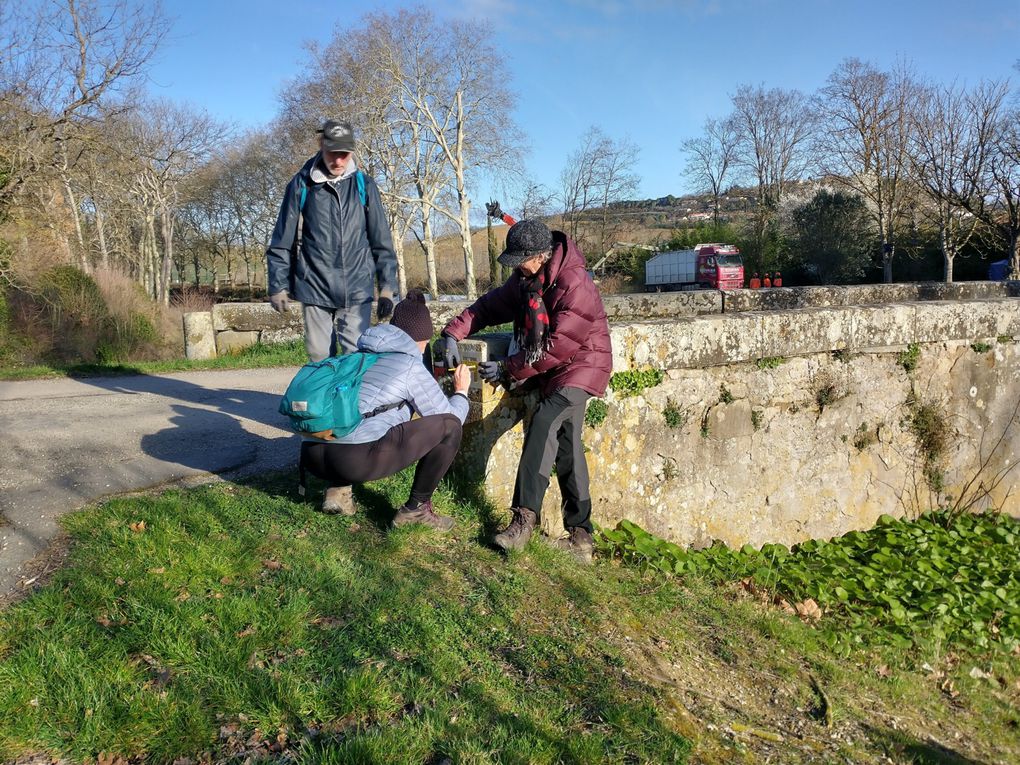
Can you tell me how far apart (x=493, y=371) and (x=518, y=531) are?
93 centimetres

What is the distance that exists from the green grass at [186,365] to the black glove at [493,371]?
20.2ft

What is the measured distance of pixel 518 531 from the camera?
400 cm

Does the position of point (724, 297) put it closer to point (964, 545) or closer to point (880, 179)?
point (964, 545)

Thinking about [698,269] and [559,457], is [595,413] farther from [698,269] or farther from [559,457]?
[698,269]

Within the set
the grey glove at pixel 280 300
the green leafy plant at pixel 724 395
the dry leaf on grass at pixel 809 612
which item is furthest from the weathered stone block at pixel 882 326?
the grey glove at pixel 280 300

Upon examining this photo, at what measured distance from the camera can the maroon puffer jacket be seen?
4.15 m

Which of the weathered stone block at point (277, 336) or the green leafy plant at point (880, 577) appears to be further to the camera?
the weathered stone block at point (277, 336)

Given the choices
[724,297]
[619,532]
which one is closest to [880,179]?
[724,297]

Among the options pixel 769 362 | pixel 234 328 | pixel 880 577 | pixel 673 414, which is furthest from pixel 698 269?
pixel 673 414

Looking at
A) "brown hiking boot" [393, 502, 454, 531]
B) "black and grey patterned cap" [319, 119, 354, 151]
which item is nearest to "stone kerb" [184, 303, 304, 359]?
"black and grey patterned cap" [319, 119, 354, 151]

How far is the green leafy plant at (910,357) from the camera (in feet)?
20.6

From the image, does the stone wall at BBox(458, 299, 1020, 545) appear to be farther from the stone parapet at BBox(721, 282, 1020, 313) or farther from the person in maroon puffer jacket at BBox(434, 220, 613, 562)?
the stone parapet at BBox(721, 282, 1020, 313)

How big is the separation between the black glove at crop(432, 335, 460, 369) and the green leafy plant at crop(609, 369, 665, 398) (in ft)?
3.62

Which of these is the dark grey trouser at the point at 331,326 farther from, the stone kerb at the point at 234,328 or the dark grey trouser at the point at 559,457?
the stone kerb at the point at 234,328
